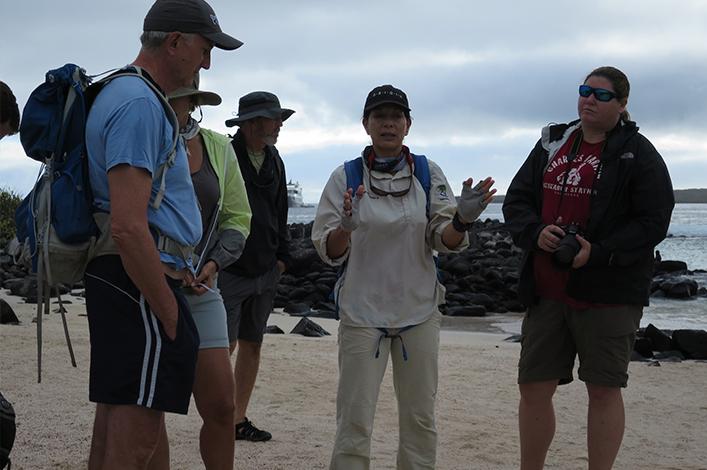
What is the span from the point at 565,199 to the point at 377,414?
250cm

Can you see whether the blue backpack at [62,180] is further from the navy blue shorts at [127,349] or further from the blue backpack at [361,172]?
the blue backpack at [361,172]

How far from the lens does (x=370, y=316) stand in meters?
3.25

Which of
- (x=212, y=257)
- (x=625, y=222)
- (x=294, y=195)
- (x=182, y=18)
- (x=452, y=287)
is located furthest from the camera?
(x=294, y=195)

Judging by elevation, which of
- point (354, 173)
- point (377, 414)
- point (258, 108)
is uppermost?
point (258, 108)

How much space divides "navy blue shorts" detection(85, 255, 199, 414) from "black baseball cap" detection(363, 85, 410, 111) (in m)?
1.69

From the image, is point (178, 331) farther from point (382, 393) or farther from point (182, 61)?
point (382, 393)

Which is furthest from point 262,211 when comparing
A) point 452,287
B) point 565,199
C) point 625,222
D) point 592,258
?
point 452,287

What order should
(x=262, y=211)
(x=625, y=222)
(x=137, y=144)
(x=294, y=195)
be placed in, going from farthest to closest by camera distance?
(x=294, y=195), (x=262, y=211), (x=625, y=222), (x=137, y=144)

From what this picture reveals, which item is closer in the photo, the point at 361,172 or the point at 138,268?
the point at 138,268

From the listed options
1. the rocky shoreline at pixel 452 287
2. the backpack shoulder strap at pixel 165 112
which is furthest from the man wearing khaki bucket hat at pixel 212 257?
the rocky shoreline at pixel 452 287

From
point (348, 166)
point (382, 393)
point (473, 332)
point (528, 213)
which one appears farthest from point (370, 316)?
point (473, 332)

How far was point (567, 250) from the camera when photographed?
3195 millimetres

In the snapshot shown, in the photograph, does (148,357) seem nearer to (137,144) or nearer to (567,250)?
(137,144)

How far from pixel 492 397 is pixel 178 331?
418 cm
